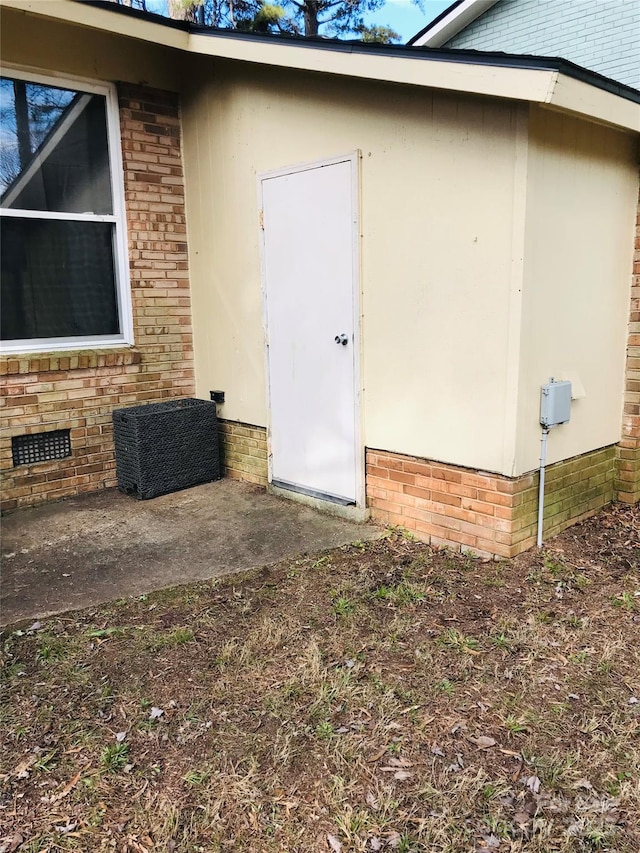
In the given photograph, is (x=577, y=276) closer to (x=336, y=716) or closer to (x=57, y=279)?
(x=336, y=716)

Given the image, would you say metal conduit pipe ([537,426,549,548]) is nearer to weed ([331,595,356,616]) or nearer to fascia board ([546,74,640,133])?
weed ([331,595,356,616])

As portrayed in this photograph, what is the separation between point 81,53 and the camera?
4.94 m

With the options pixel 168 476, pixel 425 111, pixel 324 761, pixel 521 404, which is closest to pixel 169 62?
pixel 425 111

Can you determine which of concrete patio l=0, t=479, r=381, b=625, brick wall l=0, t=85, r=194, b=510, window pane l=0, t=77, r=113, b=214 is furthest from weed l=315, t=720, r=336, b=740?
window pane l=0, t=77, r=113, b=214

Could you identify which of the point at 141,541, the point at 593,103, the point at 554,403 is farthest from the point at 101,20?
the point at 554,403

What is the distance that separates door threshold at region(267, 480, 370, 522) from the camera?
14.8ft

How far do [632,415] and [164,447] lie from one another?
3498mm

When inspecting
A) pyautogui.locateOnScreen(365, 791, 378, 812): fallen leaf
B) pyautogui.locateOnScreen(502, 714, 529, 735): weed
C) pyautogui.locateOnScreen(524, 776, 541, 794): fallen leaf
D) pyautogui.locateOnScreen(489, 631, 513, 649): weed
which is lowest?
pyautogui.locateOnScreen(365, 791, 378, 812): fallen leaf

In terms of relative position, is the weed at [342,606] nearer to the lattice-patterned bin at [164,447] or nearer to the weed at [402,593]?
the weed at [402,593]

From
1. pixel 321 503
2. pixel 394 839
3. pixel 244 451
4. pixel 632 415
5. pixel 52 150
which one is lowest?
pixel 394 839

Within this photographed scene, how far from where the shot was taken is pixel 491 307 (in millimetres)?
3604

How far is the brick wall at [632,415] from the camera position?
4395 mm

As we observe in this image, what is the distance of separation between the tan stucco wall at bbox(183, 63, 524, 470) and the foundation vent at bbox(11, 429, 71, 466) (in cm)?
178

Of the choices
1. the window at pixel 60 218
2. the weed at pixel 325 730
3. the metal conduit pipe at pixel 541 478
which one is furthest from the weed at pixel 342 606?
the window at pixel 60 218
